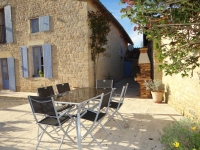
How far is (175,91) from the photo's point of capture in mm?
4184

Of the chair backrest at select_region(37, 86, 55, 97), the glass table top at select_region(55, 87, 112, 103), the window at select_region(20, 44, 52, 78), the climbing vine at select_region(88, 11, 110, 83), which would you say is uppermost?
the climbing vine at select_region(88, 11, 110, 83)

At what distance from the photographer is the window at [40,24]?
697 centimetres

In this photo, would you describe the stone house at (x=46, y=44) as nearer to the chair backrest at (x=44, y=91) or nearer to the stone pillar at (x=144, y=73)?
the stone pillar at (x=144, y=73)

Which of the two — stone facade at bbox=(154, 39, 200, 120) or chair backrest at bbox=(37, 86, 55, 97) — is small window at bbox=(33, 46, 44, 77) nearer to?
chair backrest at bbox=(37, 86, 55, 97)

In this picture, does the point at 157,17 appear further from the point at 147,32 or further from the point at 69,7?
the point at 69,7

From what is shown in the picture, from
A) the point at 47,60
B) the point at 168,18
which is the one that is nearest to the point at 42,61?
the point at 47,60

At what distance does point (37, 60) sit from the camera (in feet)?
25.5

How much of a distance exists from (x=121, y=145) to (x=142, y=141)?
0.38 m

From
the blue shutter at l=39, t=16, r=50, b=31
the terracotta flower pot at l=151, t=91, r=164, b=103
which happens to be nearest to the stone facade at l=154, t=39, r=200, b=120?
the terracotta flower pot at l=151, t=91, r=164, b=103

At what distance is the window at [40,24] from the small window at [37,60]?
90 centimetres

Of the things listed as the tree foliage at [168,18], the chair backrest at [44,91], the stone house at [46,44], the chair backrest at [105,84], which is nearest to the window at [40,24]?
the stone house at [46,44]

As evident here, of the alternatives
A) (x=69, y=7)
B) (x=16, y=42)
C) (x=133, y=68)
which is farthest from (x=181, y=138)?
(x=133, y=68)

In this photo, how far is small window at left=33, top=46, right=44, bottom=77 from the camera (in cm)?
763

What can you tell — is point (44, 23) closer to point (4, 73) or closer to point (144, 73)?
point (4, 73)
